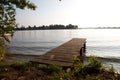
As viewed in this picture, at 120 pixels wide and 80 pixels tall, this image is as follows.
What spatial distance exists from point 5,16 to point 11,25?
41 cm

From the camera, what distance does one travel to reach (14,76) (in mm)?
6637

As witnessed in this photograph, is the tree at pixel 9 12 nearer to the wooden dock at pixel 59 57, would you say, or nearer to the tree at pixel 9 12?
the tree at pixel 9 12

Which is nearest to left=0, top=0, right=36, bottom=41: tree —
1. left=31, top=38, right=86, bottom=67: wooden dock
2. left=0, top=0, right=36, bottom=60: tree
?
left=0, top=0, right=36, bottom=60: tree

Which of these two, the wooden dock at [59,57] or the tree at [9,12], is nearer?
the tree at [9,12]

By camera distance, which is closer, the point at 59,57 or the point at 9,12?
the point at 9,12

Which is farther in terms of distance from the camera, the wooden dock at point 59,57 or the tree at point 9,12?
the wooden dock at point 59,57

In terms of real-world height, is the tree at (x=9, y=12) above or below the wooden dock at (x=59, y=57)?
above

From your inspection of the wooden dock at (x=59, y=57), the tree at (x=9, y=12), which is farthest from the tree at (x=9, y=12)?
the wooden dock at (x=59, y=57)

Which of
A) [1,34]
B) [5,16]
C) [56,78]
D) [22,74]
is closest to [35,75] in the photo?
[22,74]

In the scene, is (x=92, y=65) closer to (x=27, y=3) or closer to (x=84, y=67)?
(x=84, y=67)

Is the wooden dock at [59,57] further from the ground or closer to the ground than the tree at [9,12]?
closer to the ground

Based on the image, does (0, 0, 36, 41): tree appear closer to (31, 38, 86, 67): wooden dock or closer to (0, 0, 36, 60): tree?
(0, 0, 36, 60): tree

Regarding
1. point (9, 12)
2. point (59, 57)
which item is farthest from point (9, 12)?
point (59, 57)

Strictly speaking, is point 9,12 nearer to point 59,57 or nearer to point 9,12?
point 9,12
